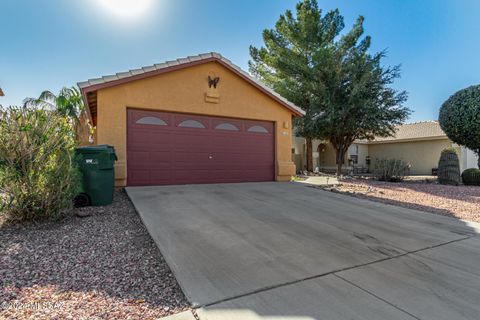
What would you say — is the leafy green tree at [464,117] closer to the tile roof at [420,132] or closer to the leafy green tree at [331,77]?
the leafy green tree at [331,77]

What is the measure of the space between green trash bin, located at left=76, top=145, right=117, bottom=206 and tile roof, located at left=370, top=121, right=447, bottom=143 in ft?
70.0

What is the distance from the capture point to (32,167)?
475 cm

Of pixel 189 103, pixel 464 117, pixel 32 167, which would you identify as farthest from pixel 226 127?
pixel 464 117

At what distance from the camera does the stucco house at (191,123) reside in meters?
8.45

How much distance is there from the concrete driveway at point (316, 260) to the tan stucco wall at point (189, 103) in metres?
3.04

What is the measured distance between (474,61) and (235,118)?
1425 cm

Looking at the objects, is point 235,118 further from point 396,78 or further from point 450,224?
point 396,78

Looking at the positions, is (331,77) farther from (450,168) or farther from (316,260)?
(316,260)

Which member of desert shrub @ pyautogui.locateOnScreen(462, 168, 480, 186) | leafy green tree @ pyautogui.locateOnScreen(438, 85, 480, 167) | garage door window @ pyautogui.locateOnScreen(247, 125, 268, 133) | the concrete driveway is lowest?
the concrete driveway

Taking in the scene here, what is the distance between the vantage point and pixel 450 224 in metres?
5.61

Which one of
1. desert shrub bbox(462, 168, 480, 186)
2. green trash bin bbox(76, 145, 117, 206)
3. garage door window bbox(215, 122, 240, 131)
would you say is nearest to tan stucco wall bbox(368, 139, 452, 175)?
desert shrub bbox(462, 168, 480, 186)

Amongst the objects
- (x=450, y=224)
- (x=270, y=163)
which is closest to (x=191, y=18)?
(x=270, y=163)

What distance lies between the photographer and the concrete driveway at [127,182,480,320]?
2500 millimetres

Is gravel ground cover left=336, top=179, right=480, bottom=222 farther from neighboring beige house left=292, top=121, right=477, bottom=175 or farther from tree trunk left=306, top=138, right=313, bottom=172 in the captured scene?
neighboring beige house left=292, top=121, right=477, bottom=175
